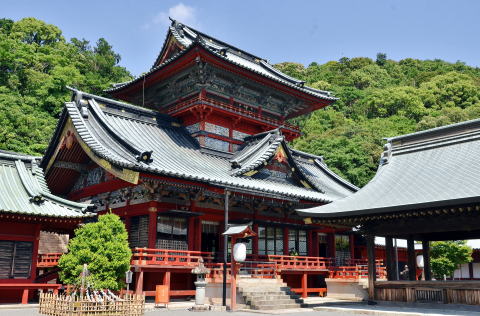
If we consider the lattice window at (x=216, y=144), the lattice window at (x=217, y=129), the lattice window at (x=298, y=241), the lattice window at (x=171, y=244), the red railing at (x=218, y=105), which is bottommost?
the lattice window at (x=171, y=244)

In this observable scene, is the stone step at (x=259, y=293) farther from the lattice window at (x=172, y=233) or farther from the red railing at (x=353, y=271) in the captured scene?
the red railing at (x=353, y=271)

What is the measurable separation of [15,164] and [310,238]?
17.5 meters

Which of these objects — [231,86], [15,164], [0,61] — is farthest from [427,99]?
[15,164]

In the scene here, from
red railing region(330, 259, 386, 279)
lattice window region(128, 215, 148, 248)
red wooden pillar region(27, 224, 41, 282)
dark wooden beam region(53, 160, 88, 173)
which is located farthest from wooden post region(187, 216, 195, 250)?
red railing region(330, 259, 386, 279)

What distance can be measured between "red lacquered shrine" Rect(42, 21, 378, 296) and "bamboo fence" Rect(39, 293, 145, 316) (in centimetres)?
516

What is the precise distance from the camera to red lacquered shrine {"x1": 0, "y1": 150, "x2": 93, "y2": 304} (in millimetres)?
18625

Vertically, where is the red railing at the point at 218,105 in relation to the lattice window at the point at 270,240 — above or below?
above

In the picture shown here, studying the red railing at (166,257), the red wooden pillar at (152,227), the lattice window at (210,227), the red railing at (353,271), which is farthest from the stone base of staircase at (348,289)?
the red wooden pillar at (152,227)

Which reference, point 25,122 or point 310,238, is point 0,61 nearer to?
point 25,122

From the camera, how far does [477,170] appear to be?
1797 centimetres

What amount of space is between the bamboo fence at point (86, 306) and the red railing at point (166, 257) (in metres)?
4.87

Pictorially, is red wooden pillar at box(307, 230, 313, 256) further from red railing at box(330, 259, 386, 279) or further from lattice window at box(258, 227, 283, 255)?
lattice window at box(258, 227, 283, 255)

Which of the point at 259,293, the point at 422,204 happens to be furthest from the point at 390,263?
the point at 259,293

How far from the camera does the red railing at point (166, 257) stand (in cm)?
1981
